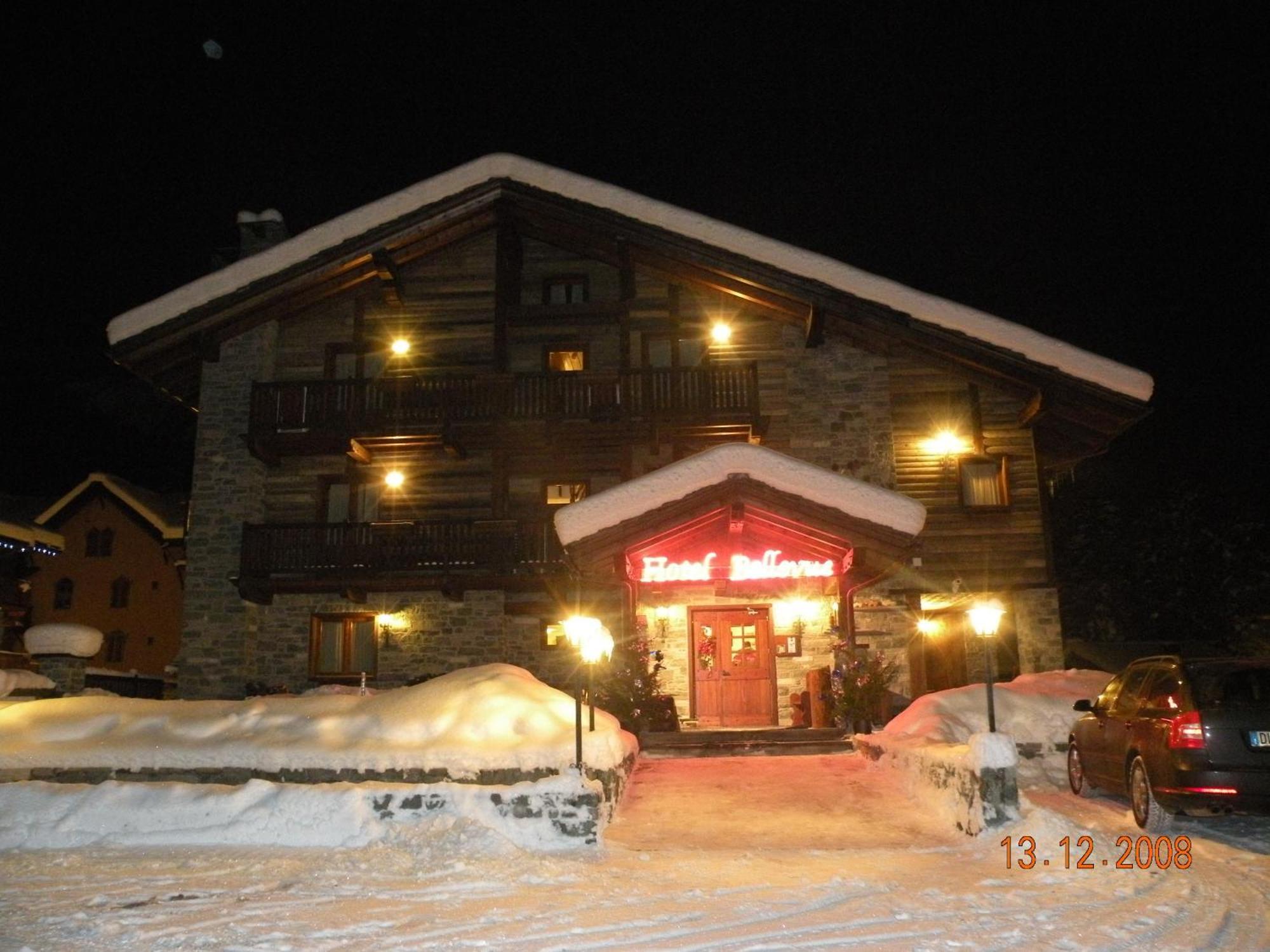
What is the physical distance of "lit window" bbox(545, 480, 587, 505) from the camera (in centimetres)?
2036

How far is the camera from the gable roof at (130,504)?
3944 centimetres

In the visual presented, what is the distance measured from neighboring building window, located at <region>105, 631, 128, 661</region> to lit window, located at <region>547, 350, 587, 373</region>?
90.6 ft

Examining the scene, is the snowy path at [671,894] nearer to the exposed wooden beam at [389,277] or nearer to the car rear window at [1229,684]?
the car rear window at [1229,684]

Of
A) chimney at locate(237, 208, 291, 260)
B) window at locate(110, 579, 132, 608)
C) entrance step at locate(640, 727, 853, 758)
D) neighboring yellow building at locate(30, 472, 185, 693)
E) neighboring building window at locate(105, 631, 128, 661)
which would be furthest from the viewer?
window at locate(110, 579, 132, 608)

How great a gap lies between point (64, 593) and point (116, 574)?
94.9 inches

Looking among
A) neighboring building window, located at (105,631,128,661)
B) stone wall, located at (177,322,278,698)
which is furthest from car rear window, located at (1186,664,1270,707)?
neighboring building window, located at (105,631,128,661)

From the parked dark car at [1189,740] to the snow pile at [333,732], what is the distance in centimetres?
510

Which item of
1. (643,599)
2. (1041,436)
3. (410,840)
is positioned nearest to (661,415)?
(643,599)

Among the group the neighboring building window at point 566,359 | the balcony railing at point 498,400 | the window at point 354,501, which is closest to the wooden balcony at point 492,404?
the balcony railing at point 498,400

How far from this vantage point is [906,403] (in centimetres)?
2017

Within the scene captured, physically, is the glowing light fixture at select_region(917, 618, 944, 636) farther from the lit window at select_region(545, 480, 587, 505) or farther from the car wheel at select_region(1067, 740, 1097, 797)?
the car wheel at select_region(1067, 740, 1097, 797)

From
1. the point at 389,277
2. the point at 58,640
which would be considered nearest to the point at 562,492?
the point at 389,277

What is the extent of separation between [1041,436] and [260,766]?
55.7ft

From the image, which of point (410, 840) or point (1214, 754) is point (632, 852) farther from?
point (1214, 754)
